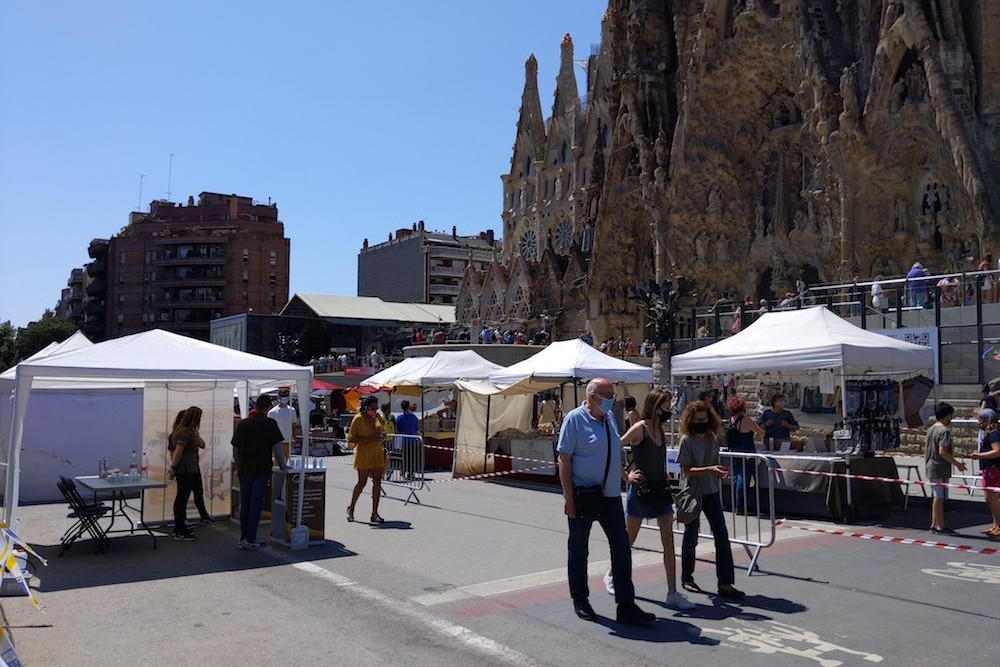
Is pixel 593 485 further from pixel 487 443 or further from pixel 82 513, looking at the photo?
pixel 487 443

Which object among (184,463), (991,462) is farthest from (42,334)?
(991,462)

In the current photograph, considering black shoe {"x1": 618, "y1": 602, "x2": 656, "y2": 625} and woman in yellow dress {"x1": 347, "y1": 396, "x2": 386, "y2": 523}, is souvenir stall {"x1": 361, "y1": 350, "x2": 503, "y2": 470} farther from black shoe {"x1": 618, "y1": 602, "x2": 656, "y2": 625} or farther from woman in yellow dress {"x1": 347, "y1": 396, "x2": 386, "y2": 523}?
black shoe {"x1": 618, "y1": 602, "x2": 656, "y2": 625}

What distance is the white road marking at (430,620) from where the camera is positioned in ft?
18.3

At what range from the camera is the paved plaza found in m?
5.64

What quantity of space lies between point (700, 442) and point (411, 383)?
1368 centimetres

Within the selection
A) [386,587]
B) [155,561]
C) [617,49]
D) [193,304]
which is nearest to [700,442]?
[386,587]

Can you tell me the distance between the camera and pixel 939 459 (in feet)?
33.8

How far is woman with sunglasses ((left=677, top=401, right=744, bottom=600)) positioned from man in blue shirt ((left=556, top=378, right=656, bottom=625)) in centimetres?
94

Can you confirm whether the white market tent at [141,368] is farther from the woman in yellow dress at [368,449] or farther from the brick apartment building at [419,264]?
the brick apartment building at [419,264]

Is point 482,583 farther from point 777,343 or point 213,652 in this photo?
point 777,343

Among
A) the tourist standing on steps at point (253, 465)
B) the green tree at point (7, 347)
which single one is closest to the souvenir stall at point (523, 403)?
the tourist standing on steps at point (253, 465)

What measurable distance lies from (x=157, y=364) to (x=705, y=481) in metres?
5.75

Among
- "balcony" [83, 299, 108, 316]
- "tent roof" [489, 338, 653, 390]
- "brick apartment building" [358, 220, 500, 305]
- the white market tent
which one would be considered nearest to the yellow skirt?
the white market tent

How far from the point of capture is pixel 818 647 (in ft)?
18.6
